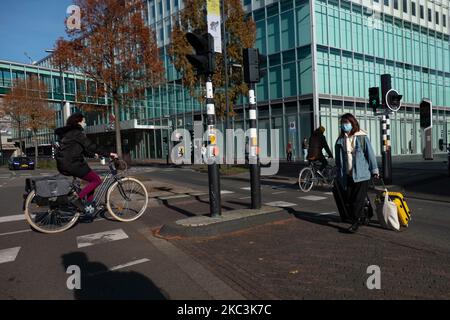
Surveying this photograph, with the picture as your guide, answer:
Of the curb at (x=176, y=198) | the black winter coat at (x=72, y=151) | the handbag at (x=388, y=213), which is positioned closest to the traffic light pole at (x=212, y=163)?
the black winter coat at (x=72, y=151)

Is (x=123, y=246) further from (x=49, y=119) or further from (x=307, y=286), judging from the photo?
(x=49, y=119)

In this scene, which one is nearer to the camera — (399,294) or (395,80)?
(399,294)

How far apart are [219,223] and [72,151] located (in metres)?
2.66

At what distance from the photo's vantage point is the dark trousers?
243 inches

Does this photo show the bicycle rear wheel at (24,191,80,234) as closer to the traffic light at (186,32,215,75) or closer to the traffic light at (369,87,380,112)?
the traffic light at (186,32,215,75)

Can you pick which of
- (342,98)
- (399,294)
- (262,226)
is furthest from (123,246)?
(342,98)

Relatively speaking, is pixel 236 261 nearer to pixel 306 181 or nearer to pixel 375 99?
pixel 306 181

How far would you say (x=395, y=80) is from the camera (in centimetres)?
3562

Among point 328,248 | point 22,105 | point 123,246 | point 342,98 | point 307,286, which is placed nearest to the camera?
point 307,286

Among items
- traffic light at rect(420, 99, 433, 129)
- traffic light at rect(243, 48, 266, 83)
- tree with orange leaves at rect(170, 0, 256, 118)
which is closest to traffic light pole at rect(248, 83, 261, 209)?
traffic light at rect(243, 48, 266, 83)

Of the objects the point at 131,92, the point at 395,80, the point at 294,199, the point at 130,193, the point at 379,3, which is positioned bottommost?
the point at 294,199

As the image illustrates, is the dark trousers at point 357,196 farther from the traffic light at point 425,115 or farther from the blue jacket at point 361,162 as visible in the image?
the traffic light at point 425,115

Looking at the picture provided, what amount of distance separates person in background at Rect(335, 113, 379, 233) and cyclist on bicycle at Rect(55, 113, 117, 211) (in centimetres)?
379

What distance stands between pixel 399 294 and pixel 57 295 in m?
3.19
